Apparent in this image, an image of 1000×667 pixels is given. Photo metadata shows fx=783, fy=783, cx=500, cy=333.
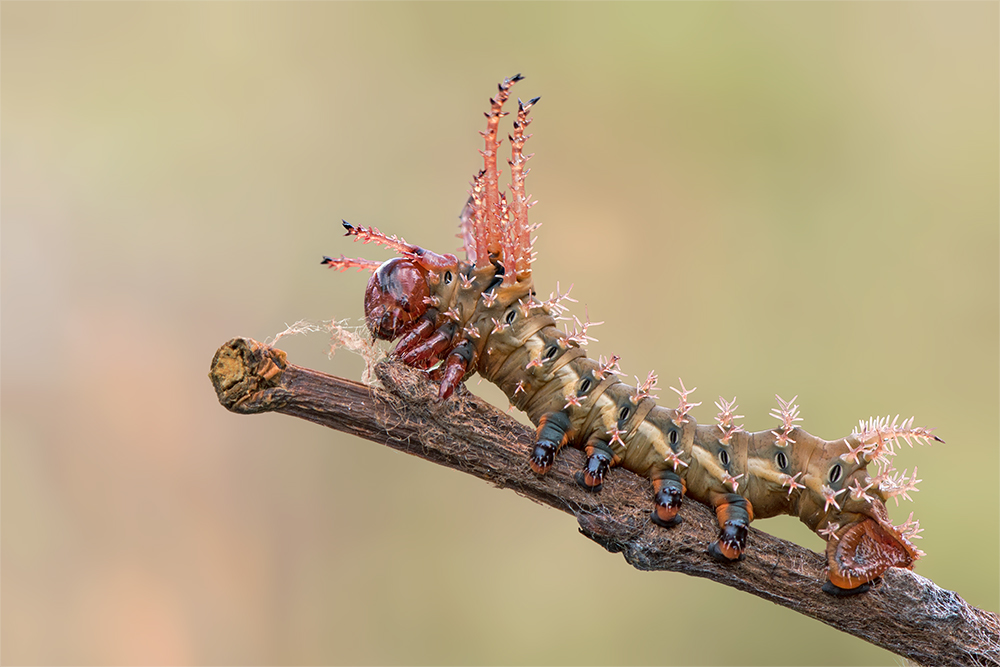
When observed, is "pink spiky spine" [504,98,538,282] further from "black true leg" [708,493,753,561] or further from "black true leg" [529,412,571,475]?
"black true leg" [708,493,753,561]

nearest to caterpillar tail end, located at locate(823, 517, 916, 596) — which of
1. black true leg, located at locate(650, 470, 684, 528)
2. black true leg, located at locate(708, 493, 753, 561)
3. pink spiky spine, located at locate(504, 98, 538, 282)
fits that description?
black true leg, located at locate(708, 493, 753, 561)

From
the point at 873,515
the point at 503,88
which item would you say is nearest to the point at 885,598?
the point at 873,515

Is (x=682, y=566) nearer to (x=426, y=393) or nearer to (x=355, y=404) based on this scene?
(x=426, y=393)

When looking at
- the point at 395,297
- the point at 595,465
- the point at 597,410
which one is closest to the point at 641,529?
the point at 595,465

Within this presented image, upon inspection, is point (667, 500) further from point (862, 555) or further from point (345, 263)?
point (345, 263)

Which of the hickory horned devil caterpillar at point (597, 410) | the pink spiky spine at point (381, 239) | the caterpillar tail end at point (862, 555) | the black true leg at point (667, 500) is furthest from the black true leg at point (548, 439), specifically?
the caterpillar tail end at point (862, 555)

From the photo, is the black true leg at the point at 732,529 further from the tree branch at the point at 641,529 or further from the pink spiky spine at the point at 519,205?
the pink spiky spine at the point at 519,205

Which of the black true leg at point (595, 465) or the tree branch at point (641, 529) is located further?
the black true leg at point (595, 465)
